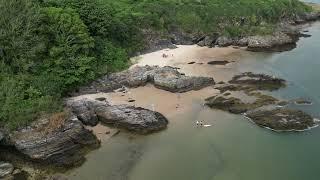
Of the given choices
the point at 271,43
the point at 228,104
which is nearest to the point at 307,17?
the point at 271,43

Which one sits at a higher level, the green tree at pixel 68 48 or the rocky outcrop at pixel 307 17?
the green tree at pixel 68 48

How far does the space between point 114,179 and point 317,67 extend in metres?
35.4

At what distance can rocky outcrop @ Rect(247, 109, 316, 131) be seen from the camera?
141 feet

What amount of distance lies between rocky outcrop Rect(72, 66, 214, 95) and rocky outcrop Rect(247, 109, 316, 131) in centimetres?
900

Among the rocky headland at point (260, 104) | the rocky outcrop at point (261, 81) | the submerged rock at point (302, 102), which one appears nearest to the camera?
the rocky headland at point (260, 104)

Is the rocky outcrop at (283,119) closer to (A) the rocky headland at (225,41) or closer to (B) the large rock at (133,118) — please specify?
(B) the large rock at (133,118)

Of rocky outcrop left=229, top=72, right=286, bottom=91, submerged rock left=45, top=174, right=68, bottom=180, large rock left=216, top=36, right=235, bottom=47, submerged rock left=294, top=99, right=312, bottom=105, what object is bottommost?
submerged rock left=45, top=174, right=68, bottom=180

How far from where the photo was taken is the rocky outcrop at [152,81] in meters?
51.3

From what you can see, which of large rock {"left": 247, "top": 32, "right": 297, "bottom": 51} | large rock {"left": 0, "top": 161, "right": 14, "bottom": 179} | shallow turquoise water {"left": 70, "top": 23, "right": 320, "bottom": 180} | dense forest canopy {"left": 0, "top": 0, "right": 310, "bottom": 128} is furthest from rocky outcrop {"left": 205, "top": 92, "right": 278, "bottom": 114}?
large rock {"left": 0, "top": 161, "right": 14, "bottom": 179}

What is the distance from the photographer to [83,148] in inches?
1596

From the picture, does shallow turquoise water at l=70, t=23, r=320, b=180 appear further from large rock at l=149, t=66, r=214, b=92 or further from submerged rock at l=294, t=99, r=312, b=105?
large rock at l=149, t=66, r=214, b=92

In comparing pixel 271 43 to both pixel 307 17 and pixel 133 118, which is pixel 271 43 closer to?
pixel 307 17

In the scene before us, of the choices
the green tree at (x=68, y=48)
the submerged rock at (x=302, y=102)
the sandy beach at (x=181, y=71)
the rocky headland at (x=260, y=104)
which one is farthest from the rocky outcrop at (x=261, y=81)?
the green tree at (x=68, y=48)

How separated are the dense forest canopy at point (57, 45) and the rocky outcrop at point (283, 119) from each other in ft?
63.9
